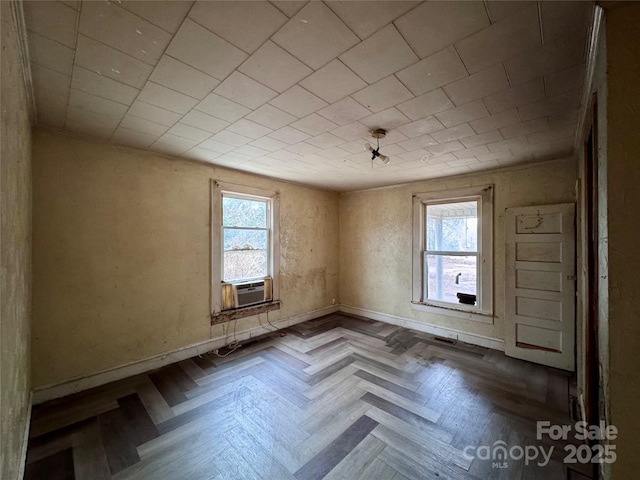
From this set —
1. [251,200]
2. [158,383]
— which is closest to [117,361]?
[158,383]

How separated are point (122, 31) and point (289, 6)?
34.9 inches

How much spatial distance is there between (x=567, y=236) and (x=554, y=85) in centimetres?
231

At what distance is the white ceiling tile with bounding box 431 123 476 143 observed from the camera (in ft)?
7.68

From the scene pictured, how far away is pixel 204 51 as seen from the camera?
1406 mm

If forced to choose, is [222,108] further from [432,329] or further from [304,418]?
[432,329]

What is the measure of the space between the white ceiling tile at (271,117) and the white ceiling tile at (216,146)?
2.54 ft

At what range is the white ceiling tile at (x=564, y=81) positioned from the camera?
1532 millimetres

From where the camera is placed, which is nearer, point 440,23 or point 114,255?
point 440,23

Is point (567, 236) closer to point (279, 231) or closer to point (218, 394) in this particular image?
point (279, 231)

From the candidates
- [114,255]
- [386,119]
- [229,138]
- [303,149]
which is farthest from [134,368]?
[386,119]

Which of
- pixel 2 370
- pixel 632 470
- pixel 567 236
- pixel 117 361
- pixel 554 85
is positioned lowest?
pixel 117 361

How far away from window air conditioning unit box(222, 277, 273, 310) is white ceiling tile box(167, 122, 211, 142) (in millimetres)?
2089

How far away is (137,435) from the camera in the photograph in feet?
6.63

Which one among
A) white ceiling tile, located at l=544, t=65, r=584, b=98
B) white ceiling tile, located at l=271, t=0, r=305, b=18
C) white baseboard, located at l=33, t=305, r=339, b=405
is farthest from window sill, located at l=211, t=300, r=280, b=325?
white ceiling tile, located at l=544, t=65, r=584, b=98
